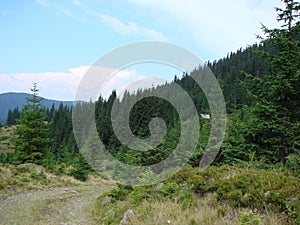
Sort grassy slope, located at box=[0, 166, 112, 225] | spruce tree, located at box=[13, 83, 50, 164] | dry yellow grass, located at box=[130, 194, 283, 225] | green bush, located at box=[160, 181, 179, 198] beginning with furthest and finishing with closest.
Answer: spruce tree, located at box=[13, 83, 50, 164], grassy slope, located at box=[0, 166, 112, 225], green bush, located at box=[160, 181, 179, 198], dry yellow grass, located at box=[130, 194, 283, 225]

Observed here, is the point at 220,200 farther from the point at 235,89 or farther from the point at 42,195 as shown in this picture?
the point at 235,89

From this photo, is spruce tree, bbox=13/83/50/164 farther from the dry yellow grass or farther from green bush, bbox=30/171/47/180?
the dry yellow grass

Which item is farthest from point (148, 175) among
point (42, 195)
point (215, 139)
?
point (215, 139)

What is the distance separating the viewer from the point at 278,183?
5.55 metres

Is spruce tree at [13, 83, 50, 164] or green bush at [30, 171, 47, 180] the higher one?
spruce tree at [13, 83, 50, 164]

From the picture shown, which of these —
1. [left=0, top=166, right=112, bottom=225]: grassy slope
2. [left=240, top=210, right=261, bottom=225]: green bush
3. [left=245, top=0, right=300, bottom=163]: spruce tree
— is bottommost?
[left=0, top=166, right=112, bottom=225]: grassy slope

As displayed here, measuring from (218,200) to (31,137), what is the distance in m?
20.9

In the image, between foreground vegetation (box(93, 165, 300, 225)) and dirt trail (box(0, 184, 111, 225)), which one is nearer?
foreground vegetation (box(93, 165, 300, 225))

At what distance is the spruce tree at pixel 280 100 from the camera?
30.8 feet

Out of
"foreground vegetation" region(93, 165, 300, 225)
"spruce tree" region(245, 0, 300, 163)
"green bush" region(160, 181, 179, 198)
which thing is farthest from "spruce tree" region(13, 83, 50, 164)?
"spruce tree" region(245, 0, 300, 163)

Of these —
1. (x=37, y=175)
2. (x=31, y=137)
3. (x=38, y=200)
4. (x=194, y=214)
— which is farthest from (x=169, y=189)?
(x=31, y=137)

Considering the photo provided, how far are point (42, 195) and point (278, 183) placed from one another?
10.9 meters

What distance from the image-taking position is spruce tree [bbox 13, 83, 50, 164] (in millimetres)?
21516

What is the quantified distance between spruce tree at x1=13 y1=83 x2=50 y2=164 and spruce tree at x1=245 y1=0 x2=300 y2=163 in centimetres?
1832
